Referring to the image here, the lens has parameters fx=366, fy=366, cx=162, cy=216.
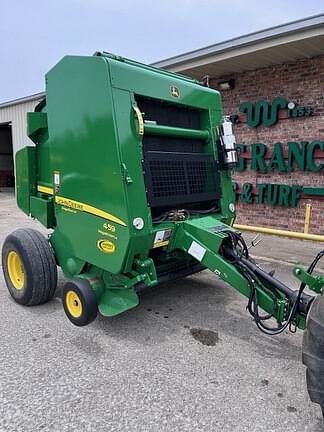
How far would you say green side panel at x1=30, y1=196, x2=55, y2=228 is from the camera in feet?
12.8

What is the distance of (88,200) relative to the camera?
3.25 metres

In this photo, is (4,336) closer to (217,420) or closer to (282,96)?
(217,420)

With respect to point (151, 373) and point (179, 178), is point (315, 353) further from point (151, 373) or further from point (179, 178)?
point (179, 178)

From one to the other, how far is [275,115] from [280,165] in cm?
100

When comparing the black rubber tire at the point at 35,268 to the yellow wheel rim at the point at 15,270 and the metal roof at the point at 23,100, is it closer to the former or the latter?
the yellow wheel rim at the point at 15,270

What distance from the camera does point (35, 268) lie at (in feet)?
12.0

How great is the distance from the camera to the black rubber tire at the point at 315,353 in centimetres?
189

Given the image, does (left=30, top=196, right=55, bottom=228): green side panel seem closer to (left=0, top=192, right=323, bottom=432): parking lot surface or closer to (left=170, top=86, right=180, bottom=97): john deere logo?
(left=0, top=192, right=323, bottom=432): parking lot surface

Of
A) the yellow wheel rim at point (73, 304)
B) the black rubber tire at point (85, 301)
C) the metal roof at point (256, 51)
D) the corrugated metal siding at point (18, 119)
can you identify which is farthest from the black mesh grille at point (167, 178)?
the corrugated metal siding at point (18, 119)

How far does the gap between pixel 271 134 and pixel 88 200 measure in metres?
5.28

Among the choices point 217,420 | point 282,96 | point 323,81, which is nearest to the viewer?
point 217,420

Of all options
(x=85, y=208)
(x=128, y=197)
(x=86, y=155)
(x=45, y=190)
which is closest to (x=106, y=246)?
(x=85, y=208)

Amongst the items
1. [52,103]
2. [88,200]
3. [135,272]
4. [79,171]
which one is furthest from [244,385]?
[52,103]

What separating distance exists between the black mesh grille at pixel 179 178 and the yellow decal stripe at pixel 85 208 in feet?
1.16
